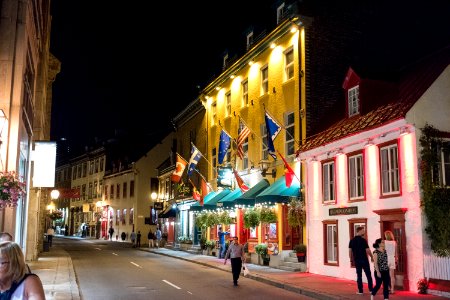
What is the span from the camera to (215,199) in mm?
30656

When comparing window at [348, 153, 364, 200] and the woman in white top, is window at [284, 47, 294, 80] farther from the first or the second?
the woman in white top

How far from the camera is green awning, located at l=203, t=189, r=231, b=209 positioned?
30094 mm

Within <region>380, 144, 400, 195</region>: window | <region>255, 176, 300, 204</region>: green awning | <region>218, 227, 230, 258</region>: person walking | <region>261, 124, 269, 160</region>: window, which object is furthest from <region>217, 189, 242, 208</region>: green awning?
<region>380, 144, 400, 195</region>: window

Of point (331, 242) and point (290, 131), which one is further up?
point (290, 131)

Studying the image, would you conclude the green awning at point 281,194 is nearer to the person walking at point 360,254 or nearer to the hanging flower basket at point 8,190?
the person walking at point 360,254

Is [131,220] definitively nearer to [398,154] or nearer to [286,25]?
[286,25]

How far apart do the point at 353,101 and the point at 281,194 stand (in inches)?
198

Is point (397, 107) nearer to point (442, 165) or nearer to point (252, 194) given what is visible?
point (442, 165)

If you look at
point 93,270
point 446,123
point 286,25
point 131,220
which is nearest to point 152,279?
point 93,270

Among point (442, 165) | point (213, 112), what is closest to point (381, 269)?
point (442, 165)

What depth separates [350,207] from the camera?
18.1 meters

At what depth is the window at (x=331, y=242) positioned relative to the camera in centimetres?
1903

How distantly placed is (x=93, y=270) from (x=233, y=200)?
26.0 feet

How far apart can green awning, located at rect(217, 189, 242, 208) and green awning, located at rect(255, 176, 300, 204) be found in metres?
4.09
